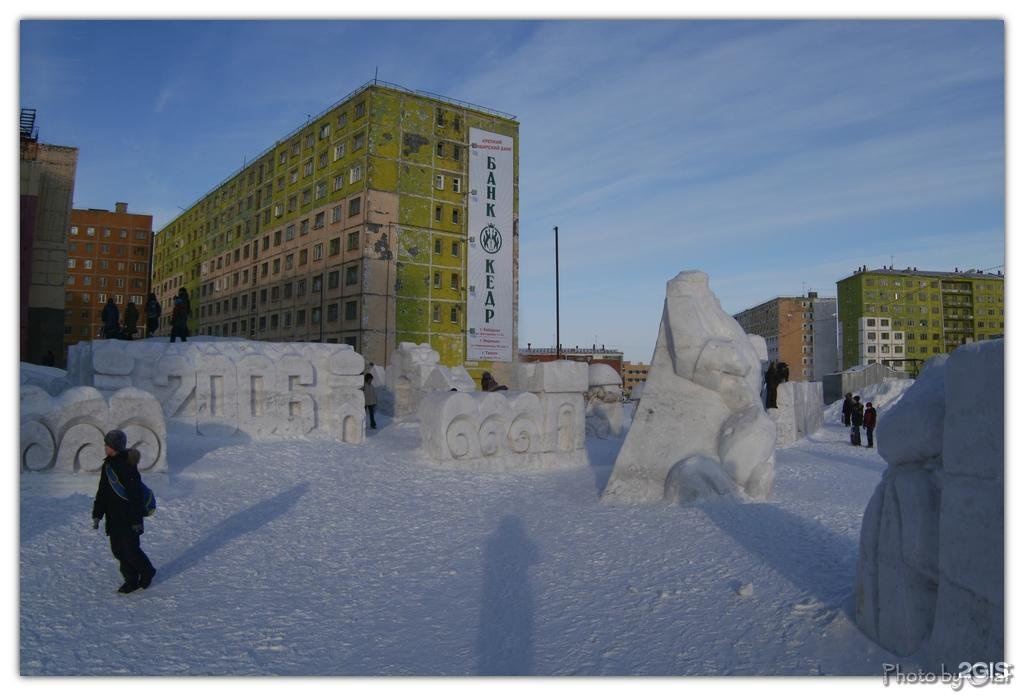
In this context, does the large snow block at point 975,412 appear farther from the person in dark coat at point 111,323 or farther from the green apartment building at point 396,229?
the green apartment building at point 396,229

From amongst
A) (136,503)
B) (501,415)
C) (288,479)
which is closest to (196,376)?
(288,479)

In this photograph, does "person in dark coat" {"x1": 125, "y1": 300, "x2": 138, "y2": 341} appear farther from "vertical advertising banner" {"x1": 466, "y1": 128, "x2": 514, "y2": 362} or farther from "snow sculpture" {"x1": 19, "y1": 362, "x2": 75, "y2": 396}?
"vertical advertising banner" {"x1": 466, "y1": 128, "x2": 514, "y2": 362}

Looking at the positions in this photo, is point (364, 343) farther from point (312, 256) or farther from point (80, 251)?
point (80, 251)

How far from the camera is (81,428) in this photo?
6.29 metres

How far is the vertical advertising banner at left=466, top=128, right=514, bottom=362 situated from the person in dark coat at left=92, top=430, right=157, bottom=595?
26390mm

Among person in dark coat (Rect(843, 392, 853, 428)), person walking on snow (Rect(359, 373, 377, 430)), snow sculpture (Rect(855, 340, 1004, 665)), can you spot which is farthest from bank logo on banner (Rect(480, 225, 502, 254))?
snow sculpture (Rect(855, 340, 1004, 665))

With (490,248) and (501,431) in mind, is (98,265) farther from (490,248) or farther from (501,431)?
(501,431)

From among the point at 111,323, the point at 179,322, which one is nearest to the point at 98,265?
the point at 111,323

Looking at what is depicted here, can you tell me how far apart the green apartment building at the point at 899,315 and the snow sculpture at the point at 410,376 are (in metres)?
13.6

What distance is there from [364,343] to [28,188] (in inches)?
547

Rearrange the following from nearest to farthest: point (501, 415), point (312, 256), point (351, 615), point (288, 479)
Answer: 1. point (351, 615)
2. point (288, 479)
3. point (501, 415)
4. point (312, 256)

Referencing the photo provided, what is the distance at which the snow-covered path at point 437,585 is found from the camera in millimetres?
3211

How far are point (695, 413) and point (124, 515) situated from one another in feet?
15.5

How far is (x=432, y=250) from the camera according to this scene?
29.8m
